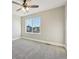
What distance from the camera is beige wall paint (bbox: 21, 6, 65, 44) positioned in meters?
6.09

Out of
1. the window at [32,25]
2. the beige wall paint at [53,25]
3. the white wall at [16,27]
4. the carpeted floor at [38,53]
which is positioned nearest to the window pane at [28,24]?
the window at [32,25]

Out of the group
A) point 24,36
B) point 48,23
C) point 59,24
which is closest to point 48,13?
point 48,23

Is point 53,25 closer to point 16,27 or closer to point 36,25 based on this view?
point 36,25

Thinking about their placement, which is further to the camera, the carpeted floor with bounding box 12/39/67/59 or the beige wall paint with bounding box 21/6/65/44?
the beige wall paint with bounding box 21/6/65/44

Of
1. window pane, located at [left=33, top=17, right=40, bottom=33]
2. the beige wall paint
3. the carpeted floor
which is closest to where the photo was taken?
the carpeted floor

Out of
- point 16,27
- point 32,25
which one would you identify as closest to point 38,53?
point 32,25

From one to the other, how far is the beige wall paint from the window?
53 centimetres

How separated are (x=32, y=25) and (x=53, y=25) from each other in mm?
2913

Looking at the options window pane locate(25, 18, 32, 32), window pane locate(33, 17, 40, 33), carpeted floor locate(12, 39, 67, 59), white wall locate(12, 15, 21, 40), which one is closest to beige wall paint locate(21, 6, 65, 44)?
window pane locate(33, 17, 40, 33)

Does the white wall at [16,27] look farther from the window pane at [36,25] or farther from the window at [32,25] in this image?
the window pane at [36,25]

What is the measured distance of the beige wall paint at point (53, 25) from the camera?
20.0ft

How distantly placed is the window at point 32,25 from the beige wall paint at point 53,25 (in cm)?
53

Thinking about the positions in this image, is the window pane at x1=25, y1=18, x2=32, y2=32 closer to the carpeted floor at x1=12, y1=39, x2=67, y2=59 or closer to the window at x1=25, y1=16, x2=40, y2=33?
the window at x1=25, y1=16, x2=40, y2=33
